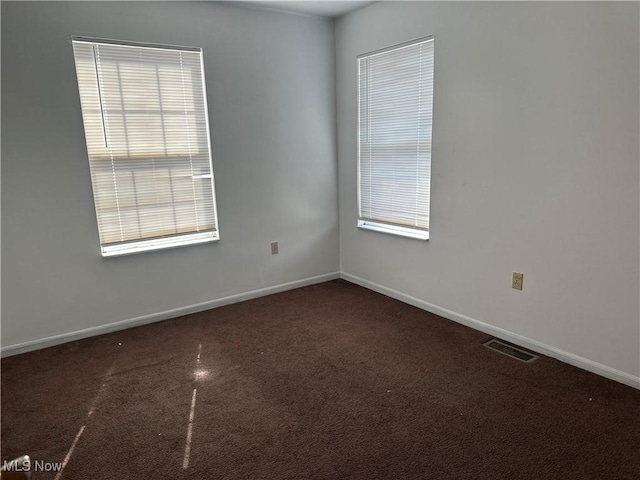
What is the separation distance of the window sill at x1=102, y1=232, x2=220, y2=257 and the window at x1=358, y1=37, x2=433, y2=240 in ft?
4.68

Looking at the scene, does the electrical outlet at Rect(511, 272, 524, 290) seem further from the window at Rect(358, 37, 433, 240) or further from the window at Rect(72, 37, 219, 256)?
the window at Rect(72, 37, 219, 256)

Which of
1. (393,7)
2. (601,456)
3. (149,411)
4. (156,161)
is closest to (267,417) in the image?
(149,411)

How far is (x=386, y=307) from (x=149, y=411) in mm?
1950

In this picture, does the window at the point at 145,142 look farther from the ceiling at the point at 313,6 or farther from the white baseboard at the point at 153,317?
the ceiling at the point at 313,6

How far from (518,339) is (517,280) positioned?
1.29 ft

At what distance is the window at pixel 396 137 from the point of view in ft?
10.3

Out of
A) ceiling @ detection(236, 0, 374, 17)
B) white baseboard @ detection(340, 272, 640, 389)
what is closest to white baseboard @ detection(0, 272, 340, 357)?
white baseboard @ detection(340, 272, 640, 389)

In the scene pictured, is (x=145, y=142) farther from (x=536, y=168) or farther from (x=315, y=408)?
(x=536, y=168)

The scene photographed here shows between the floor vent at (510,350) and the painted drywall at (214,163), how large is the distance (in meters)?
1.78

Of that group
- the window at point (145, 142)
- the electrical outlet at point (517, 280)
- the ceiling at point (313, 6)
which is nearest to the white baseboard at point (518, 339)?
the electrical outlet at point (517, 280)

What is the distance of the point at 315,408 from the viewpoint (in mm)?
2180

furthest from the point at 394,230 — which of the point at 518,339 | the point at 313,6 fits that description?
the point at 313,6

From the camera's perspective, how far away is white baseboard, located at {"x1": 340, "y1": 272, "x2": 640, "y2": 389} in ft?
7.62

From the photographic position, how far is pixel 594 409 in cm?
208
